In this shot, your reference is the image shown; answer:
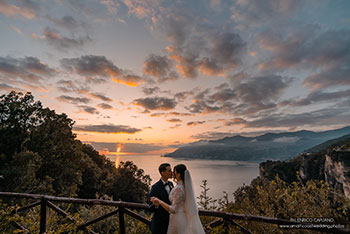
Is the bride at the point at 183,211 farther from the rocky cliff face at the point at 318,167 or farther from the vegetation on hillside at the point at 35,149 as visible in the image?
the rocky cliff face at the point at 318,167

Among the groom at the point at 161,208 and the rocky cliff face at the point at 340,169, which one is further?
the rocky cliff face at the point at 340,169

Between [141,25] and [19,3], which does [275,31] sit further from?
[19,3]

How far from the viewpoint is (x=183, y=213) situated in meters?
2.59

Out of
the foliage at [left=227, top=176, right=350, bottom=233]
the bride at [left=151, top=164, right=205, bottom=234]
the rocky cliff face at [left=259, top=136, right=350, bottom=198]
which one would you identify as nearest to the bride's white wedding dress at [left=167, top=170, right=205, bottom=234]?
the bride at [left=151, top=164, right=205, bottom=234]

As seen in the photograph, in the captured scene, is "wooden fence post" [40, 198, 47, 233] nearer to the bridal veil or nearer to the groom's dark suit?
the groom's dark suit

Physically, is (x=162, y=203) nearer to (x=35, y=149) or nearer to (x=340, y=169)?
(x=35, y=149)

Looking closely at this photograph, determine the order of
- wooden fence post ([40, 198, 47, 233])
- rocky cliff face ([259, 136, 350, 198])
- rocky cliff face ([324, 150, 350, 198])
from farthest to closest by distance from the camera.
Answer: rocky cliff face ([259, 136, 350, 198]), rocky cliff face ([324, 150, 350, 198]), wooden fence post ([40, 198, 47, 233])

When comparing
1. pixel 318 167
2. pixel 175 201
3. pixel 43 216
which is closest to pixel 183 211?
pixel 175 201

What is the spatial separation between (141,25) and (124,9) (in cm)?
218

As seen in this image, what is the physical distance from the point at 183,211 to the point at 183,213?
0.08 feet

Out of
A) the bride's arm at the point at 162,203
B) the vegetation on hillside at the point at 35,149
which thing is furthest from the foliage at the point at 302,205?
the vegetation on hillside at the point at 35,149

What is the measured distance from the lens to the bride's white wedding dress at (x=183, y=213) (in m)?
2.55

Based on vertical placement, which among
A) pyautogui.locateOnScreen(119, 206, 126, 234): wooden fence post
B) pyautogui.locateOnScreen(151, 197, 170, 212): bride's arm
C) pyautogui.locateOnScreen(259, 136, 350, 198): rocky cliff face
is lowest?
pyautogui.locateOnScreen(259, 136, 350, 198): rocky cliff face

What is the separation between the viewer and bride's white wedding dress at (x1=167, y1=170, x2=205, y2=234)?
100 inches
